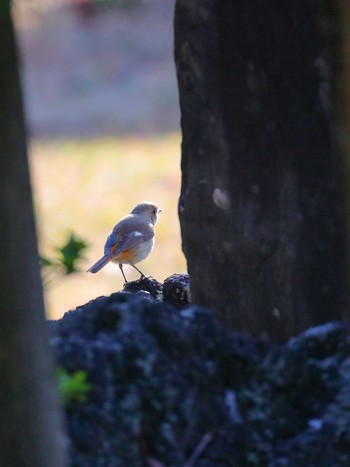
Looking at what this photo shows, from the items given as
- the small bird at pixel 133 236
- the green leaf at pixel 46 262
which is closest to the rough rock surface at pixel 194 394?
the green leaf at pixel 46 262

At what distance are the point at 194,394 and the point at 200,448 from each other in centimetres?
11

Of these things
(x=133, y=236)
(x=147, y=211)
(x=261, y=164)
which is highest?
(x=147, y=211)

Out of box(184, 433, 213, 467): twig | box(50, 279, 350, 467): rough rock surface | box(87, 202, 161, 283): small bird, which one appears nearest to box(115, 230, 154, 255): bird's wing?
box(87, 202, 161, 283): small bird

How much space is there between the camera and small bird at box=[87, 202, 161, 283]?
6805 mm

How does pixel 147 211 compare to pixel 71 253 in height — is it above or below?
above

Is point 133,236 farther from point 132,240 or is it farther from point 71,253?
point 71,253

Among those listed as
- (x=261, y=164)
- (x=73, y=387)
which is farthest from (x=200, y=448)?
(x=261, y=164)

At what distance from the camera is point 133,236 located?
6.82m

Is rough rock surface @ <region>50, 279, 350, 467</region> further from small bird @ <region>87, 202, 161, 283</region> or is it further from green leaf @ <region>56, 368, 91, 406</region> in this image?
small bird @ <region>87, 202, 161, 283</region>

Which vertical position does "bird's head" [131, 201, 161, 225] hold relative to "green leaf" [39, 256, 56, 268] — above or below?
above

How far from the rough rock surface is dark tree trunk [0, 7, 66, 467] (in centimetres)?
30

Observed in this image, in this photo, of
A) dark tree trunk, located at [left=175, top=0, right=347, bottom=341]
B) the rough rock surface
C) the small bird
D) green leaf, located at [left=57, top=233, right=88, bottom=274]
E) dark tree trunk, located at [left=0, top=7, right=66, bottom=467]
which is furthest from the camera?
the small bird

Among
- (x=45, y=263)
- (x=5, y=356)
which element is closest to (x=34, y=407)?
(x=5, y=356)

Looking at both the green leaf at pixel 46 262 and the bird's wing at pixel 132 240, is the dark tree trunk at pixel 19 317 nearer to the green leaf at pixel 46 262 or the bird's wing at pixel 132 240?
the green leaf at pixel 46 262
